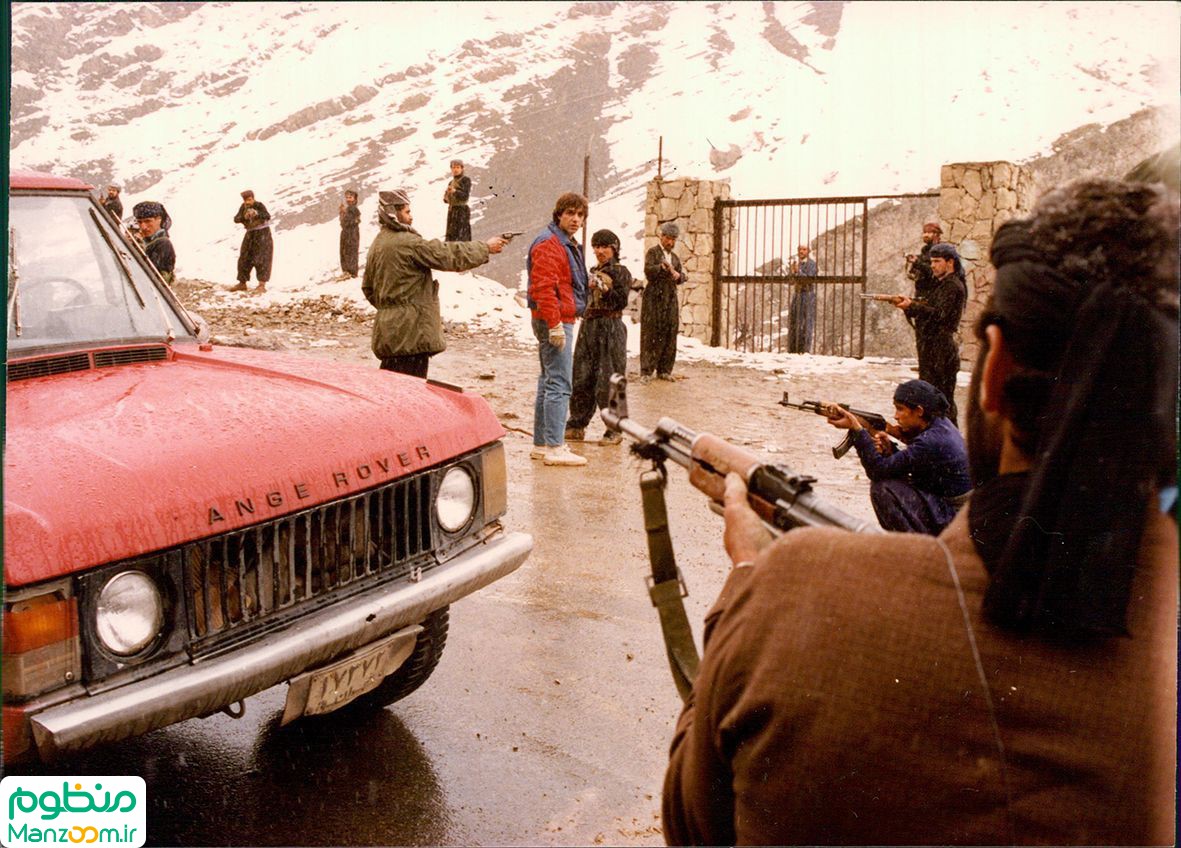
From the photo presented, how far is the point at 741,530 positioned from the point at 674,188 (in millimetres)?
12410

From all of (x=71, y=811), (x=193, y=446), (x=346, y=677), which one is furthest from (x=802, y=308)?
(x=71, y=811)

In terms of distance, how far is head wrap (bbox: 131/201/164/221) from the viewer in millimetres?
3841

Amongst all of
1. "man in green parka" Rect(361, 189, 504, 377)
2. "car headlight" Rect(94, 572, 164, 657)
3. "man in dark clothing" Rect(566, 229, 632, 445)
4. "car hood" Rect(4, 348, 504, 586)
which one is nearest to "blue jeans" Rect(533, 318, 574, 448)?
"man in dark clothing" Rect(566, 229, 632, 445)

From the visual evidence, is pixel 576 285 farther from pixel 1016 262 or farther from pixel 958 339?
pixel 1016 262

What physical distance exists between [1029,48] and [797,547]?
3483 millimetres

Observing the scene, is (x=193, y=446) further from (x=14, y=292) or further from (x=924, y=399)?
(x=924, y=399)

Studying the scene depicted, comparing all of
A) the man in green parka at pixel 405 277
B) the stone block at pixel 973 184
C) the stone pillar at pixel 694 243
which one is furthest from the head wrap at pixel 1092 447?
the stone pillar at pixel 694 243

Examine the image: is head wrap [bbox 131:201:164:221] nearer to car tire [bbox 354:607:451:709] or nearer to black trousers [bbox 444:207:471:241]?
car tire [bbox 354:607:451:709]

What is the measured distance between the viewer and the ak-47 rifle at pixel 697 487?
4.71ft

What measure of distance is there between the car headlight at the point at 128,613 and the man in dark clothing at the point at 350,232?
3.96 meters

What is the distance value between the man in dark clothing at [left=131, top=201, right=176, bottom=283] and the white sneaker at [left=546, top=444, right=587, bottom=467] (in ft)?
11.2

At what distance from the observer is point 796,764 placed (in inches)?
46.5

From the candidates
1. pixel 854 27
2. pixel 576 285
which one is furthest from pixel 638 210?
pixel 854 27

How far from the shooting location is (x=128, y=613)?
2.22 metres
